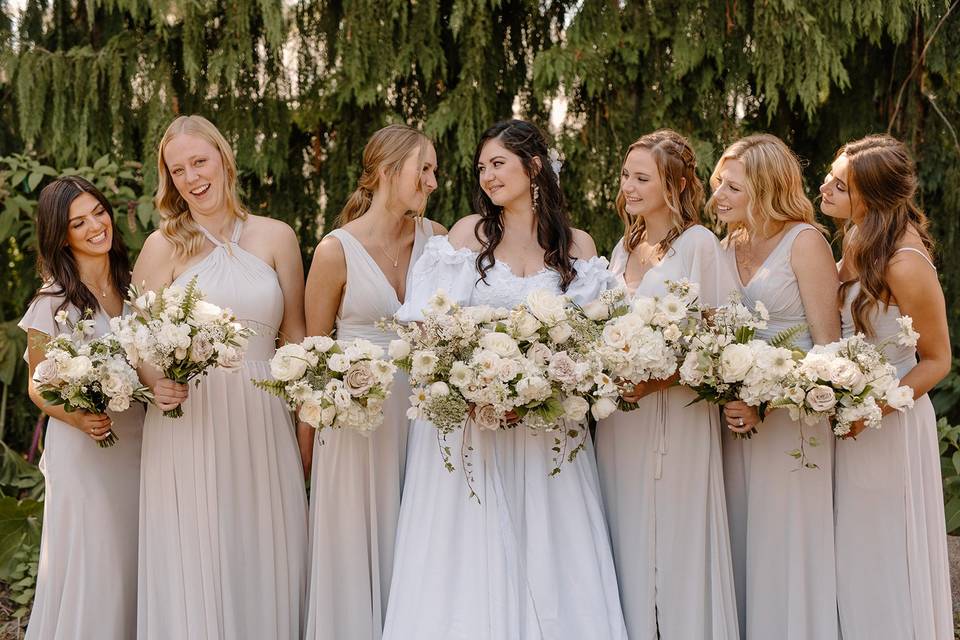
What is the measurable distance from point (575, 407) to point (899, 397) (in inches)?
50.0

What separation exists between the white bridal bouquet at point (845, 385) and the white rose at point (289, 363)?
1.91 m

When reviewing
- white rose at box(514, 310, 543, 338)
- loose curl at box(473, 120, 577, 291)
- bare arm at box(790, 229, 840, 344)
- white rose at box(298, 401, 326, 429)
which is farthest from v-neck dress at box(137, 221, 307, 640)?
bare arm at box(790, 229, 840, 344)

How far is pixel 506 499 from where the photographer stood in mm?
3941

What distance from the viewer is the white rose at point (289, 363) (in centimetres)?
367

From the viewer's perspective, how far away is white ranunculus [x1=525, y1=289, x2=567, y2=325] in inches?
143

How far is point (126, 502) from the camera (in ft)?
14.0

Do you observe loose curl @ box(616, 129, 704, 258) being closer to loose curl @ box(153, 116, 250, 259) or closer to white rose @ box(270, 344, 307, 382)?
white rose @ box(270, 344, 307, 382)

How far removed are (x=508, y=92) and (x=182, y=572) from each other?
3.65 metres

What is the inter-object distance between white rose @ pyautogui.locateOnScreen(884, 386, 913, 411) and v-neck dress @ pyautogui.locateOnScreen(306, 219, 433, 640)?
2091 millimetres

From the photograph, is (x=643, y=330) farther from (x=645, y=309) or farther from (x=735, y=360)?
(x=735, y=360)

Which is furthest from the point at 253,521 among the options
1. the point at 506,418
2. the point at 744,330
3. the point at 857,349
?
the point at 857,349

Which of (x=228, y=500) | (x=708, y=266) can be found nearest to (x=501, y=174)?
(x=708, y=266)

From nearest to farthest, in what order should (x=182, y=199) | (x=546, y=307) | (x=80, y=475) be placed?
(x=546, y=307), (x=80, y=475), (x=182, y=199)

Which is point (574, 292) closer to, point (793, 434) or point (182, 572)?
point (793, 434)
